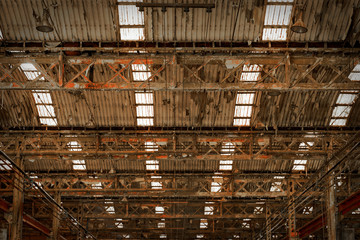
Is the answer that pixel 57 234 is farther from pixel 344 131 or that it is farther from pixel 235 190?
pixel 344 131

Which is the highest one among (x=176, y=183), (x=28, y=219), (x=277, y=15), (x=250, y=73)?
(x=277, y=15)

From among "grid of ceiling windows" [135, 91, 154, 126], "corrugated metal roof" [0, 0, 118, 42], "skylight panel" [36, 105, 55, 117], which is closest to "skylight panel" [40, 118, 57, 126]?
"skylight panel" [36, 105, 55, 117]

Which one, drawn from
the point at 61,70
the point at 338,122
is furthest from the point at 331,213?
the point at 61,70

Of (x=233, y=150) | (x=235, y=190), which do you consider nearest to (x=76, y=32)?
(x=233, y=150)

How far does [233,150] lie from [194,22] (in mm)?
12767

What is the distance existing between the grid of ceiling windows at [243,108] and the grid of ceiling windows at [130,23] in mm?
7439

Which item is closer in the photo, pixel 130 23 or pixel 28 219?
pixel 130 23

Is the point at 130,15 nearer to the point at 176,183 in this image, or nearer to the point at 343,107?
the point at 343,107

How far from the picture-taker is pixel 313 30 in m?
21.4

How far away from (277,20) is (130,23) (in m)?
6.33

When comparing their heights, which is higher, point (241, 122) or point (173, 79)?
point (241, 122)

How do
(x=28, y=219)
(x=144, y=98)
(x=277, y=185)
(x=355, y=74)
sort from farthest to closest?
(x=277, y=185), (x=28, y=219), (x=144, y=98), (x=355, y=74)

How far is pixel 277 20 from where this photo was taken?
21.3m

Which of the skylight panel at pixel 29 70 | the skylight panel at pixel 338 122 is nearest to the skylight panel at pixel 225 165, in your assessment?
the skylight panel at pixel 338 122
